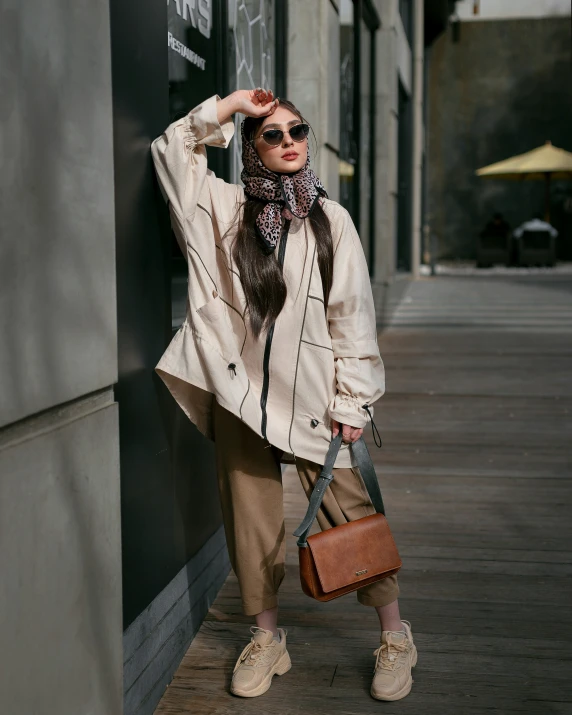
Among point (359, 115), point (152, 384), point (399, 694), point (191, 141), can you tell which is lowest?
point (399, 694)

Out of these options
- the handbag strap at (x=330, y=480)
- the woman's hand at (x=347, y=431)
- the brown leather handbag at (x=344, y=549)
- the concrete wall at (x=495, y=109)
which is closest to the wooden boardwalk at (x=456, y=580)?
the brown leather handbag at (x=344, y=549)

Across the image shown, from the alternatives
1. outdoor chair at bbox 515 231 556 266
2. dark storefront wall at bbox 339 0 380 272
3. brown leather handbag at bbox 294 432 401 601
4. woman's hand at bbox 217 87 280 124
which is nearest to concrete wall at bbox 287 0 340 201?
dark storefront wall at bbox 339 0 380 272

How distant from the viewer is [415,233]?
18.8 m

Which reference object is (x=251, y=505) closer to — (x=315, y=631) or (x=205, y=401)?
(x=205, y=401)

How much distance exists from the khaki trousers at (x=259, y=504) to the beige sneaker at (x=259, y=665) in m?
0.10

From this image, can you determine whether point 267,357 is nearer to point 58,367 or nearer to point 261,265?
point 261,265

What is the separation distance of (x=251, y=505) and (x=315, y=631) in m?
0.69

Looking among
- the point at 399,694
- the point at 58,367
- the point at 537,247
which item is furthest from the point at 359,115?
the point at 537,247

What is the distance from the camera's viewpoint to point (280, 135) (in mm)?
2572

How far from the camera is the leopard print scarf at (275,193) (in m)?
2.57

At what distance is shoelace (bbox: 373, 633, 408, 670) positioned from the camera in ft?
9.21

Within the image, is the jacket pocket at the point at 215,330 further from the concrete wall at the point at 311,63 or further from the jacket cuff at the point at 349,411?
the concrete wall at the point at 311,63

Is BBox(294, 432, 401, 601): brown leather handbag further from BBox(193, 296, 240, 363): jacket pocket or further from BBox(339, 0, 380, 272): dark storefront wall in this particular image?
BBox(339, 0, 380, 272): dark storefront wall

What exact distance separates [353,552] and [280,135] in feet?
3.79
